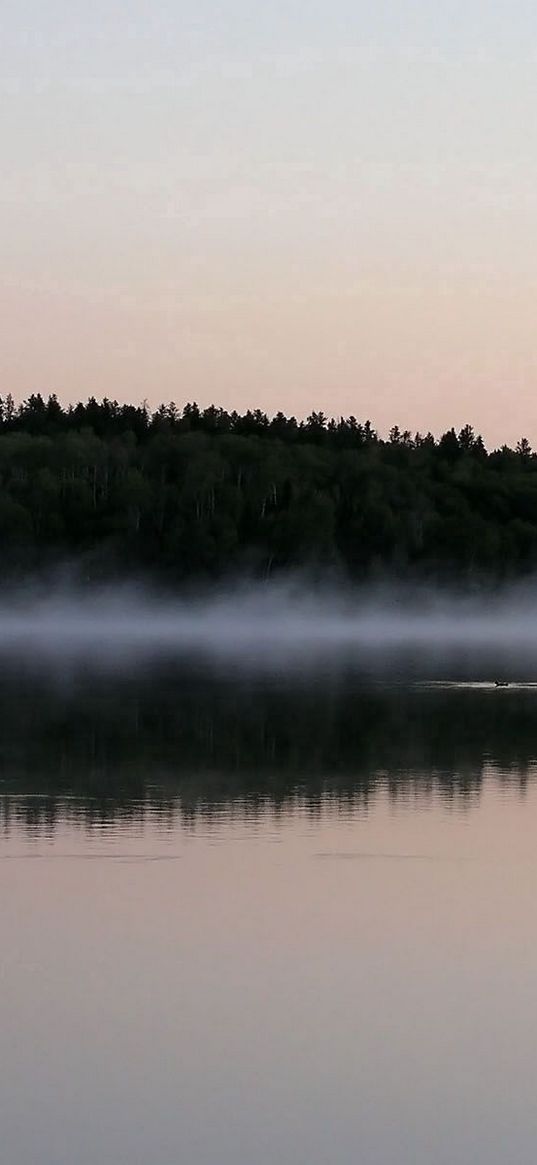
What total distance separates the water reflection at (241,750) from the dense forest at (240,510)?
365ft

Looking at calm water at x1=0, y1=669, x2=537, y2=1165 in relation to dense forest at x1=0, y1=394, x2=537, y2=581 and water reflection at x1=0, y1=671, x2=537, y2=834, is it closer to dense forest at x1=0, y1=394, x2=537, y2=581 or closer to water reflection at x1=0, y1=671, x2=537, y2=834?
water reflection at x1=0, y1=671, x2=537, y2=834

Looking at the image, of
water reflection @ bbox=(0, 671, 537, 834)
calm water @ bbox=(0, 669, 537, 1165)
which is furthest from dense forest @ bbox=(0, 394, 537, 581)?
calm water @ bbox=(0, 669, 537, 1165)

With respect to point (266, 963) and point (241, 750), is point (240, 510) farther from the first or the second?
point (266, 963)

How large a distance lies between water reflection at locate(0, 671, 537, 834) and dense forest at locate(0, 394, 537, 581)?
4375 inches

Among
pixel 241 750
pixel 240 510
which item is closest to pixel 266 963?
pixel 241 750

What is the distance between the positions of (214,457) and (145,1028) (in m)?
163

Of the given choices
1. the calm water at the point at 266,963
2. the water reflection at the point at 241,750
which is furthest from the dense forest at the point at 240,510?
the calm water at the point at 266,963

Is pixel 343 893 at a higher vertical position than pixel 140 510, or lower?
lower

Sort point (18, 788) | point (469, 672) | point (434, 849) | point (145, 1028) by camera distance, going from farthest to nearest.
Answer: point (469, 672) → point (18, 788) → point (434, 849) → point (145, 1028)

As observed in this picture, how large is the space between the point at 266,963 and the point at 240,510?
Result: 155320 millimetres

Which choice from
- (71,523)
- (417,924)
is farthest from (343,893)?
(71,523)

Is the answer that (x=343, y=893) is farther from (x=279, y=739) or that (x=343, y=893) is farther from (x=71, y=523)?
(x=71, y=523)

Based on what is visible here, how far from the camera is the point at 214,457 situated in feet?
574

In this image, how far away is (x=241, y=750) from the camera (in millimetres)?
31969
